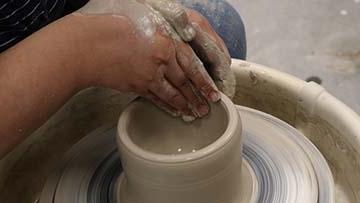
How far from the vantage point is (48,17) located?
44.1 inches

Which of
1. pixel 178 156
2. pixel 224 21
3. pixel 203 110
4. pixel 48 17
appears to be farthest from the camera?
pixel 224 21

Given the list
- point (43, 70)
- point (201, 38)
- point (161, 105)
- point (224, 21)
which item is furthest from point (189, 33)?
point (224, 21)

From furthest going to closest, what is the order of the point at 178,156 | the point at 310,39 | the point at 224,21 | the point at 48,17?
the point at 310,39 → the point at 224,21 → the point at 48,17 → the point at 178,156

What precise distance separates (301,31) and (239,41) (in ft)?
3.06

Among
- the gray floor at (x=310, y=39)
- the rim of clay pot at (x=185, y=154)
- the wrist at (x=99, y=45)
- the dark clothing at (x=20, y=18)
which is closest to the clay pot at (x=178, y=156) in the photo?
the rim of clay pot at (x=185, y=154)

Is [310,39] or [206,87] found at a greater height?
[206,87]

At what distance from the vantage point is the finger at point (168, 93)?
934 millimetres

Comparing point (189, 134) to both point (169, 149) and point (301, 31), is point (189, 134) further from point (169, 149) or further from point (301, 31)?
point (301, 31)

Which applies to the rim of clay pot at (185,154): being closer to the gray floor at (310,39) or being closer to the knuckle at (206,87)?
the knuckle at (206,87)

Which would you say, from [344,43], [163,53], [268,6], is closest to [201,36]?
[163,53]

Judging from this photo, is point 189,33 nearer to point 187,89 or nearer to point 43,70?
point 187,89

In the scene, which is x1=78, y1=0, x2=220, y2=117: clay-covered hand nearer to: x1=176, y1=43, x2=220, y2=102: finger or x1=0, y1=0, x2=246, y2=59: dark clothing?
x1=176, y1=43, x2=220, y2=102: finger

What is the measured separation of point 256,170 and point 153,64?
30 centimetres

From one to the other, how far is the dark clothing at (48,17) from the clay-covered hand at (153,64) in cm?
15
